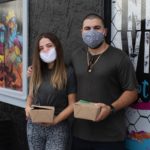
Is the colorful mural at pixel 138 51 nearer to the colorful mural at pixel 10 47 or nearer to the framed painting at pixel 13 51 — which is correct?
the framed painting at pixel 13 51

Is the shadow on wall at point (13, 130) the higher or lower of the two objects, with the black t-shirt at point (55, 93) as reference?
lower

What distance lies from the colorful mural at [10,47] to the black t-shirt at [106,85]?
7.72 feet

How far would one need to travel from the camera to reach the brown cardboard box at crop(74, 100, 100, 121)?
3.35m

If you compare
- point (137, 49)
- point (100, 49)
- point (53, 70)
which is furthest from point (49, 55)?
point (137, 49)

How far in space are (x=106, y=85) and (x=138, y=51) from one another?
60cm

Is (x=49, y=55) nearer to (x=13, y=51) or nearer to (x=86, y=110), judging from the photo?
(x=86, y=110)

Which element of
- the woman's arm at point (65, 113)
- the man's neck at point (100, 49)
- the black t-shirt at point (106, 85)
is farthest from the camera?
the woman's arm at point (65, 113)

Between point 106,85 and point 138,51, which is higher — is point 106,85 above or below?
below

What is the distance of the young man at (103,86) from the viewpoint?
351 cm

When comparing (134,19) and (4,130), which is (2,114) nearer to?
(4,130)

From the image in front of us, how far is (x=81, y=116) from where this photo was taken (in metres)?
3.43

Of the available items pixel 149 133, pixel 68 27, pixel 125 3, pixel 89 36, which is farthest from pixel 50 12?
pixel 149 133

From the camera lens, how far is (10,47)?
6.15 m

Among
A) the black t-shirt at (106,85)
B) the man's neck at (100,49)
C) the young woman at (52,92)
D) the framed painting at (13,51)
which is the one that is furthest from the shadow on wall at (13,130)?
the man's neck at (100,49)
